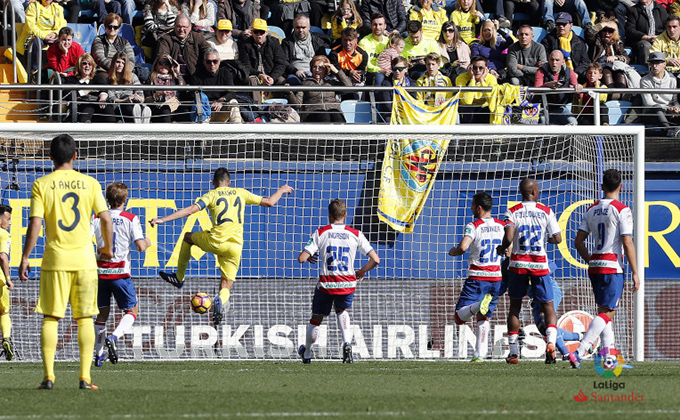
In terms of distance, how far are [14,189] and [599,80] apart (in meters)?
8.29

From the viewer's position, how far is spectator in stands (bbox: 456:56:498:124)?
13.8 m

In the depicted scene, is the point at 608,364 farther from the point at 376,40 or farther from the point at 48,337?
the point at 376,40

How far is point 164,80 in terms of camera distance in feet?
45.2

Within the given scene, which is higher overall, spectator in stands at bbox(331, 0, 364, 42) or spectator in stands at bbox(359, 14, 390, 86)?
spectator in stands at bbox(331, 0, 364, 42)

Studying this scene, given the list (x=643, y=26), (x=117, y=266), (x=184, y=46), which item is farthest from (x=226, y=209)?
(x=643, y=26)

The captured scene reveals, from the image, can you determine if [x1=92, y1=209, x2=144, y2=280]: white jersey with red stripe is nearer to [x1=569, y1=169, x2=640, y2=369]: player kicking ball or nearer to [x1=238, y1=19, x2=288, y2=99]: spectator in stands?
[x1=569, y1=169, x2=640, y2=369]: player kicking ball

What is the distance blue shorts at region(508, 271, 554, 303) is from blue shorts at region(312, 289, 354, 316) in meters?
1.67

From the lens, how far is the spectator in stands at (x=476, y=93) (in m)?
13.8

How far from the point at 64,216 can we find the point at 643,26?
12.3 m

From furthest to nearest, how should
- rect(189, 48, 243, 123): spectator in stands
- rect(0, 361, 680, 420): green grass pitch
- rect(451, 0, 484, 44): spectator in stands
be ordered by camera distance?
1. rect(451, 0, 484, 44): spectator in stands
2. rect(189, 48, 243, 123): spectator in stands
3. rect(0, 361, 680, 420): green grass pitch

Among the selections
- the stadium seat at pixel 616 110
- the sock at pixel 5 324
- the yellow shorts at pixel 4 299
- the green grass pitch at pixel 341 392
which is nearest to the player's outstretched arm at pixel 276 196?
the green grass pitch at pixel 341 392

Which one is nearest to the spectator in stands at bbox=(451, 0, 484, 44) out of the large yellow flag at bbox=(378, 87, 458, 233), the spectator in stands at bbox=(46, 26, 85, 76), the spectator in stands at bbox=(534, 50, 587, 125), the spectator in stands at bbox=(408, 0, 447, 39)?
the spectator in stands at bbox=(408, 0, 447, 39)

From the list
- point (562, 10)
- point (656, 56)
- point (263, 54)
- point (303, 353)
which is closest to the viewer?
point (303, 353)

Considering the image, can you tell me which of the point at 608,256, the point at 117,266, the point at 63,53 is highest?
the point at 63,53
